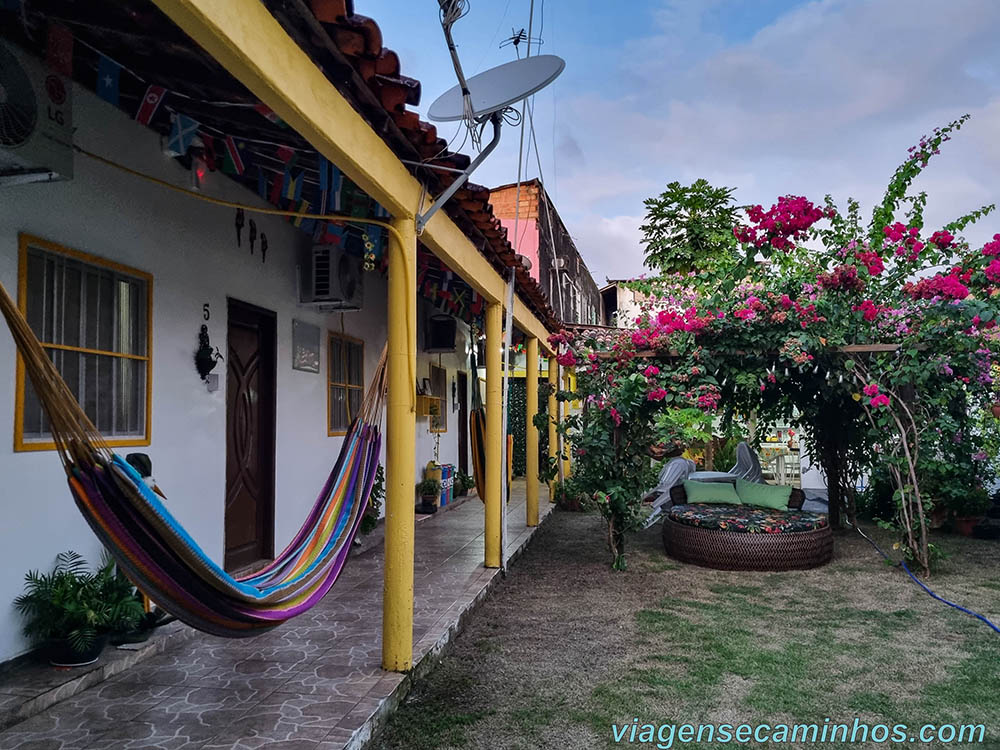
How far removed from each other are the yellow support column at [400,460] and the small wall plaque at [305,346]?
213cm

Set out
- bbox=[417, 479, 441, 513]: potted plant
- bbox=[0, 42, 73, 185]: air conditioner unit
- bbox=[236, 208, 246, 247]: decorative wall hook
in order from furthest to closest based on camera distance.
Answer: bbox=[417, 479, 441, 513]: potted plant → bbox=[236, 208, 246, 247]: decorative wall hook → bbox=[0, 42, 73, 185]: air conditioner unit

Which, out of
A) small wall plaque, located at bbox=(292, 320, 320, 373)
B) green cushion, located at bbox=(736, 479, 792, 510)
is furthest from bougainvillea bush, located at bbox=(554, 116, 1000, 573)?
small wall plaque, located at bbox=(292, 320, 320, 373)

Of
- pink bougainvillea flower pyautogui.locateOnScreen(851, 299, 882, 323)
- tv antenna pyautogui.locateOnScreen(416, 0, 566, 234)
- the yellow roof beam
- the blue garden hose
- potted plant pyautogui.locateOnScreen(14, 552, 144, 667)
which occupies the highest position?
tv antenna pyautogui.locateOnScreen(416, 0, 566, 234)

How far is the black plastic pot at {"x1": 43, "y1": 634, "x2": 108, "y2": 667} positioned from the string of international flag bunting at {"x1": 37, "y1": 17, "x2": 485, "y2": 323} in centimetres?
205

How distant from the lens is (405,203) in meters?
2.90

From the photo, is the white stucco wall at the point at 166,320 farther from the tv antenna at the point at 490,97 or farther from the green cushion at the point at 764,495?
the green cushion at the point at 764,495

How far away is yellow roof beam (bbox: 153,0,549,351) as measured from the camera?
1.63 m

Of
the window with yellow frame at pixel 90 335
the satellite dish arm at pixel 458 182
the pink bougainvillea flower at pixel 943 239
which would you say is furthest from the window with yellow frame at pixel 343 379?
the pink bougainvillea flower at pixel 943 239

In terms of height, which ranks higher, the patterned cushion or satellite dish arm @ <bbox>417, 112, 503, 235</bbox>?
satellite dish arm @ <bbox>417, 112, 503, 235</bbox>

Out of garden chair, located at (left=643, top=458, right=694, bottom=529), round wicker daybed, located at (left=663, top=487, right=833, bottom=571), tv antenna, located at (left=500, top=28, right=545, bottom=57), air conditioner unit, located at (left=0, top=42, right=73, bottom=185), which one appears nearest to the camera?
air conditioner unit, located at (left=0, top=42, right=73, bottom=185)

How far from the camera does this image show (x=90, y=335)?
304 cm

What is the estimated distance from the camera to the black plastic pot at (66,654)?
2654 millimetres

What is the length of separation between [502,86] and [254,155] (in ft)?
4.26

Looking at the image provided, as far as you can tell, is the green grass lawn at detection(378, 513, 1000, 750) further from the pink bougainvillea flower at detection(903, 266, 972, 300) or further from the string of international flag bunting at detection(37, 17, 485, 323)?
the string of international flag bunting at detection(37, 17, 485, 323)
